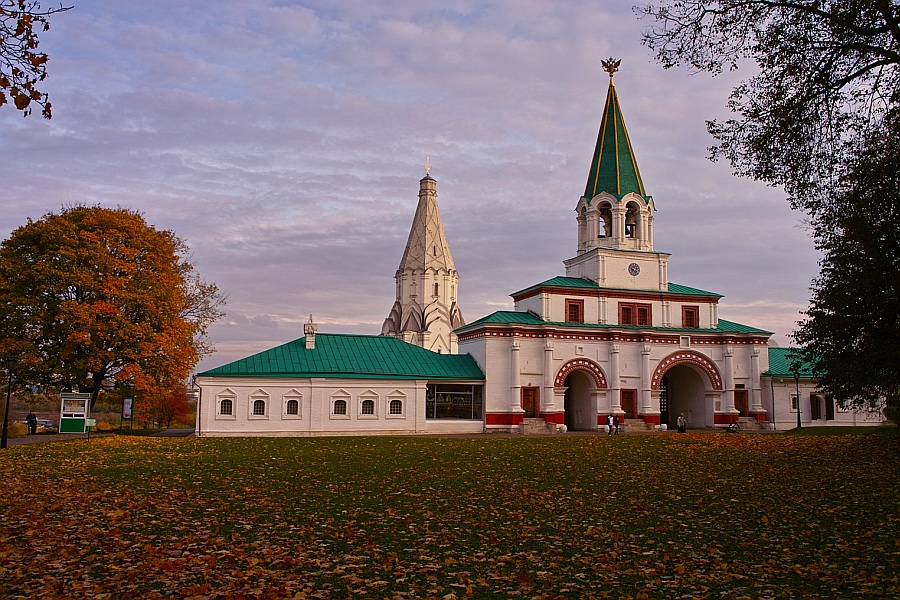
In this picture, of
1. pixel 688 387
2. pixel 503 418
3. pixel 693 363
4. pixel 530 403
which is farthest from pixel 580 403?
pixel 688 387

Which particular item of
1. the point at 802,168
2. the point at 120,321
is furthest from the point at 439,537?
the point at 120,321

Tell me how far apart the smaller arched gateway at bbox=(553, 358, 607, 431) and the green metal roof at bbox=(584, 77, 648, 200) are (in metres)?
11.6

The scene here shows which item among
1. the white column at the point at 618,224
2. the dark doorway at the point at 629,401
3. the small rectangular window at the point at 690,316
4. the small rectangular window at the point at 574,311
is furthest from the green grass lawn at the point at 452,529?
the white column at the point at 618,224

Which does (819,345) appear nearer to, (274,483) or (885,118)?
(885,118)

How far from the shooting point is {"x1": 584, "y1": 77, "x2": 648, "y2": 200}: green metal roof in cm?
4756

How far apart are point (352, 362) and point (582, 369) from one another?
14.0m

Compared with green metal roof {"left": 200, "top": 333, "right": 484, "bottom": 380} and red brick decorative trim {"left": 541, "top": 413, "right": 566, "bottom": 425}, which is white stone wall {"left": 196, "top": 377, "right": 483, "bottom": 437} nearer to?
green metal roof {"left": 200, "top": 333, "right": 484, "bottom": 380}

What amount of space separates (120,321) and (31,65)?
31673 mm

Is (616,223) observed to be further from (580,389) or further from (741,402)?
(741,402)

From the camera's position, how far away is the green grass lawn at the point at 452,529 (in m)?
7.75

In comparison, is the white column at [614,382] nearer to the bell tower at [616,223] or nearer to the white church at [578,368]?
the white church at [578,368]

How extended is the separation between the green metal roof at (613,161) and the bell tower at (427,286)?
2698 cm

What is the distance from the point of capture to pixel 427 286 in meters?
72.6

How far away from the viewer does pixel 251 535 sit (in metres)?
10.1
